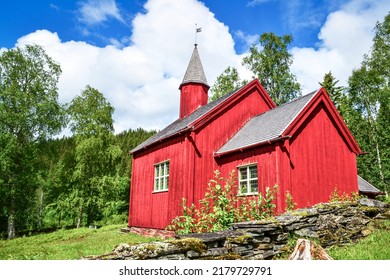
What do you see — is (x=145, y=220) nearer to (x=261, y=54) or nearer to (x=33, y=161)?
(x=33, y=161)

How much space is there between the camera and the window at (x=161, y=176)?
52.1 ft

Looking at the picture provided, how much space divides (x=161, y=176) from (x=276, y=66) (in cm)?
1744

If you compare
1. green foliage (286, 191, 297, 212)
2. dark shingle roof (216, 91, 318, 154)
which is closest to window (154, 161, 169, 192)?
dark shingle roof (216, 91, 318, 154)

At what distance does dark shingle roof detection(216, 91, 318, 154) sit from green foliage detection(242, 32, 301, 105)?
13110 mm

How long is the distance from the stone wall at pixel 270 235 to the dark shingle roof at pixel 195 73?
14.6 metres

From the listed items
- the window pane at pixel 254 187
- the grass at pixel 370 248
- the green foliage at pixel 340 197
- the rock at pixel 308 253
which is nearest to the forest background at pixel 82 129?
the green foliage at pixel 340 197

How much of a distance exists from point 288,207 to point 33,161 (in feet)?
58.2

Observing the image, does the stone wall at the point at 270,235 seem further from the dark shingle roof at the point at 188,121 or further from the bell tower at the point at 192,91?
the bell tower at the point at 192,91

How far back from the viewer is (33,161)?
21.4 metres

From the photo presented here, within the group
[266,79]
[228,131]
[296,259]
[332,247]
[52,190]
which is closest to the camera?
[296,259]

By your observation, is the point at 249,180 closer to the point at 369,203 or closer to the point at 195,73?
the point at 369,203

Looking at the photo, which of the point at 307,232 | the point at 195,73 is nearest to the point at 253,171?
Result: the point at 307,232

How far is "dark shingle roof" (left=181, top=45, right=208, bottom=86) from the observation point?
69.5ft

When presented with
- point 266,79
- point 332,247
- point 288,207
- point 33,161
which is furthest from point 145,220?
point 266,79
